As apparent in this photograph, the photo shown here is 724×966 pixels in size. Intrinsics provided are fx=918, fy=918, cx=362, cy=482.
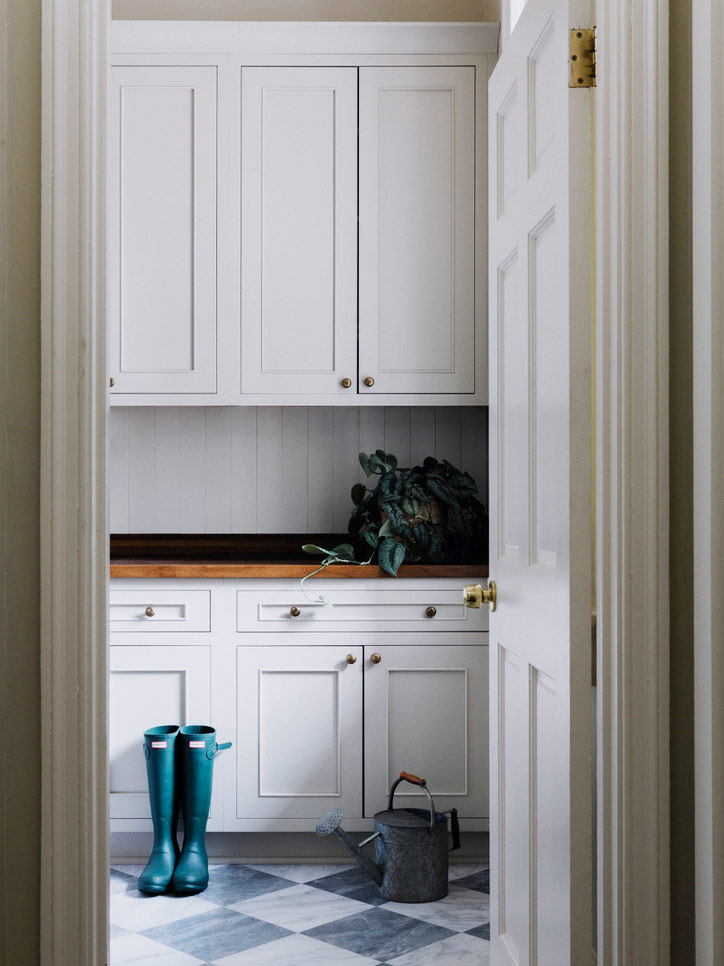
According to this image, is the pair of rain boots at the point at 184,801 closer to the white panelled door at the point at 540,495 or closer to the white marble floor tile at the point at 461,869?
the white marble floor tile at the point at 461,869

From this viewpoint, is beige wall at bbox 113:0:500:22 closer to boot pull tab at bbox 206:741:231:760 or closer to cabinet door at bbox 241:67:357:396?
cabinet door at bbox 241:67:357:396

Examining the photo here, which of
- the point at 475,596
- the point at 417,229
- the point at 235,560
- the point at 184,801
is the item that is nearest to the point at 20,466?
the point at 475,596

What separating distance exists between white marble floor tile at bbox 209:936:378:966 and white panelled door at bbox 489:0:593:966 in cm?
51

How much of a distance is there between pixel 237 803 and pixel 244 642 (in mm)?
499

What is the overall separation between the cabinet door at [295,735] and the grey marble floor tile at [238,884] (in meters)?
0.18

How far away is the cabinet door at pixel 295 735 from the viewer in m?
2.86

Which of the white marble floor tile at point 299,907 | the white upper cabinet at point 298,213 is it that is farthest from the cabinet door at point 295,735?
the white upper cabinet at point 298,213

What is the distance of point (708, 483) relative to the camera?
115 centimetres

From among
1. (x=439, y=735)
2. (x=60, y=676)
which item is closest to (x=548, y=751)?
(x=60, y=676)

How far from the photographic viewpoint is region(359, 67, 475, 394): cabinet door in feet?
10.2

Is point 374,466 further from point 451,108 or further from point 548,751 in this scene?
point 548,751

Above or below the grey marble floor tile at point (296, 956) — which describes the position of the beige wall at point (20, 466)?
above

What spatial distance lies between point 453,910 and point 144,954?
0.84 meters

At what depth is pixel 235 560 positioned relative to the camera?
3141mm
